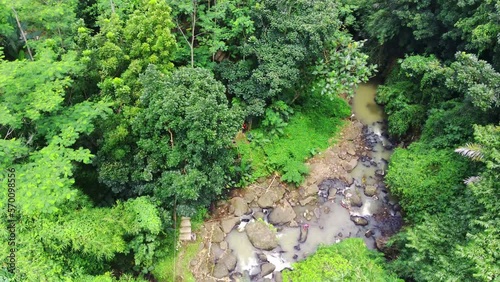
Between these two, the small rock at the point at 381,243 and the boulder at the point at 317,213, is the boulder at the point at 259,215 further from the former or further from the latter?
the small rock at the point at 381,243

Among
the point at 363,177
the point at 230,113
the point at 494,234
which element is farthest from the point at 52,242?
the point at 363,177

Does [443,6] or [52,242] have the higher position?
[443,6]

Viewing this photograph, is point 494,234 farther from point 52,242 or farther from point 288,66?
point 52,242

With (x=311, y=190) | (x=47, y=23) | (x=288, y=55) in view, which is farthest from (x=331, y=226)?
(x=47, y=23)

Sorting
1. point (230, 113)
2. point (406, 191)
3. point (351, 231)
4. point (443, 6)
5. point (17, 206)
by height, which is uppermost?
point (443, 6)

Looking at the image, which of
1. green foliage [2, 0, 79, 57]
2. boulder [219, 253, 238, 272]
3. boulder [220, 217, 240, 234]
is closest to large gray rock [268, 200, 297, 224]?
boulder [220, 217, 240, 234]
